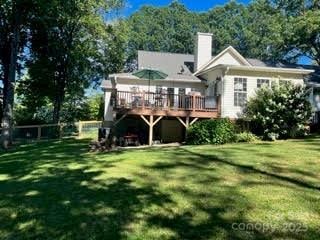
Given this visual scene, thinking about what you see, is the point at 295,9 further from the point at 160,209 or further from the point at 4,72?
the point at 160,209

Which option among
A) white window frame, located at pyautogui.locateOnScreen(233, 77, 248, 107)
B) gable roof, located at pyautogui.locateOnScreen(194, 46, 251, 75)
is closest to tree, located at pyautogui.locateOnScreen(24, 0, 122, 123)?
gable roof, located at pyautogui.locateOnScreen(194, 46, 251, 75)

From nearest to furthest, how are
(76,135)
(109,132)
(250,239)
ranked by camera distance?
(250,239) → (109,132) → (76,135)

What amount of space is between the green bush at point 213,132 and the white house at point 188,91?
1413 mm

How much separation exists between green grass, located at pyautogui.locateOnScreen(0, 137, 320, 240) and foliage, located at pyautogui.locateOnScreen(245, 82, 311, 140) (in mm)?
7106

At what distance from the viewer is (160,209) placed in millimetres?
7727

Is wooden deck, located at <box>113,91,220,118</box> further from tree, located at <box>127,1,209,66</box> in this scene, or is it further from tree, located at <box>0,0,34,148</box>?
tree, located at <box>127,1,209,66</box>

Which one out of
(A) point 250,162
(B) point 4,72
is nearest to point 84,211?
(A) point 250,162

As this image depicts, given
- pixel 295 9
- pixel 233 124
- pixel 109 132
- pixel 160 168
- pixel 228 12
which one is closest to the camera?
pixel 160 168

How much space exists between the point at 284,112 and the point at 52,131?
16.5m

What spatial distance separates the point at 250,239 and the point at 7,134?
65.1 feet

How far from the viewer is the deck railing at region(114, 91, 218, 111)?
20641 mm

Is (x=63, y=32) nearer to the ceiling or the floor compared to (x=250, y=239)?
nearer to the ceiling

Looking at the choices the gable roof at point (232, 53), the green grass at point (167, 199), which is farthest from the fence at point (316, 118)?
the green grass at point (167, 199)

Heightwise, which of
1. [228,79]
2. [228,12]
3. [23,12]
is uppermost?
[228,12]
